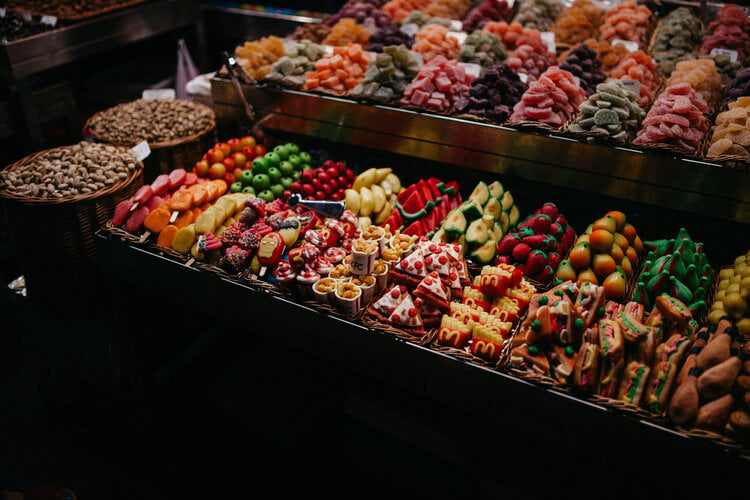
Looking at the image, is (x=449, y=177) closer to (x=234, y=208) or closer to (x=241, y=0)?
(x=234, y=208)

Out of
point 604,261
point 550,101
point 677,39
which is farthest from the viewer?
point 677,39

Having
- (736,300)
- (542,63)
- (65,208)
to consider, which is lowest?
(65,208)

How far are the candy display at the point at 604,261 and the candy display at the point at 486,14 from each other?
2235 mm

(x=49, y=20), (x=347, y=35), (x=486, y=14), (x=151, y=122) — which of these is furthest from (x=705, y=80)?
(x=49, y=20)

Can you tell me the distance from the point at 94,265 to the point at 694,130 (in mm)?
3145

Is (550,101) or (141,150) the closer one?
(550,101)

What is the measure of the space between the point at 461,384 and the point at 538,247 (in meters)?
0.68

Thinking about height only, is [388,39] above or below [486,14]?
below

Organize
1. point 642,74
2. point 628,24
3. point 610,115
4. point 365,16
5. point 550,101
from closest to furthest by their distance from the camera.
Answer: point 610,115
point 550,101
point 642,74
point 628,24
point 365,16

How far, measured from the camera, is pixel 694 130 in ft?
7.57

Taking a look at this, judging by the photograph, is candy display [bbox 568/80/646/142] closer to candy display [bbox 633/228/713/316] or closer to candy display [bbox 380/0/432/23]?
candy display [bbox 633/228/713/316]

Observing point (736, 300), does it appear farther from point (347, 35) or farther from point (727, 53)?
point (347, 35)

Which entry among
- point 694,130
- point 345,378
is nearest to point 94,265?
point 345,378

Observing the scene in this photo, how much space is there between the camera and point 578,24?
145 inches
